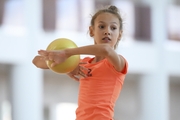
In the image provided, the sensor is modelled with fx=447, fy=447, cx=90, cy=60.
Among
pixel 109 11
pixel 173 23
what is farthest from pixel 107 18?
pixel 173 23

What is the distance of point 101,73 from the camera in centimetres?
190

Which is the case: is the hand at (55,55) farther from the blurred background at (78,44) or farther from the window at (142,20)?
the window at (142,20)

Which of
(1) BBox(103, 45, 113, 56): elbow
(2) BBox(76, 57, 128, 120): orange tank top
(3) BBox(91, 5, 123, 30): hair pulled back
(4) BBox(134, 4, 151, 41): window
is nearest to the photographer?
(1) BBox(103, 45, 113, 56): elbow

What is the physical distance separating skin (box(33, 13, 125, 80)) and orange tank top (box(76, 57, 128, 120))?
39 millimetres

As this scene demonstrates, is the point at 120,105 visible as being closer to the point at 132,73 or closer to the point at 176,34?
the point at 132,73

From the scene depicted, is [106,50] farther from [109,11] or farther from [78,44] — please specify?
[78,44]

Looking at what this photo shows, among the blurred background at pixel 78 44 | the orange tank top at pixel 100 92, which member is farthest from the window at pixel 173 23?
the orange tank top at pixel 100 92

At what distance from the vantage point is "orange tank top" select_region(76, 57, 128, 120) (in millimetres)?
1875

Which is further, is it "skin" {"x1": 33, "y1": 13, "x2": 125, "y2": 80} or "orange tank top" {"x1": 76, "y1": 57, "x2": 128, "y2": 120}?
"orange tank top" {"x1": 76, "y1": 57, "x2": 128, "y2": 120}

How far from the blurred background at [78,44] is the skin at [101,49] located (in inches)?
98.5

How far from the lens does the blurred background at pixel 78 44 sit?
4801mm

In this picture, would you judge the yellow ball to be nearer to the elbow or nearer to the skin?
the skin

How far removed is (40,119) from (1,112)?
1.81 ft

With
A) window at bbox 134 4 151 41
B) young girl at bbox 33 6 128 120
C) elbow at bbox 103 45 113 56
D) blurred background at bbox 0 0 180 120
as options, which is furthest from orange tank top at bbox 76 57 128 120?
window at bbox 134 4 151 41
